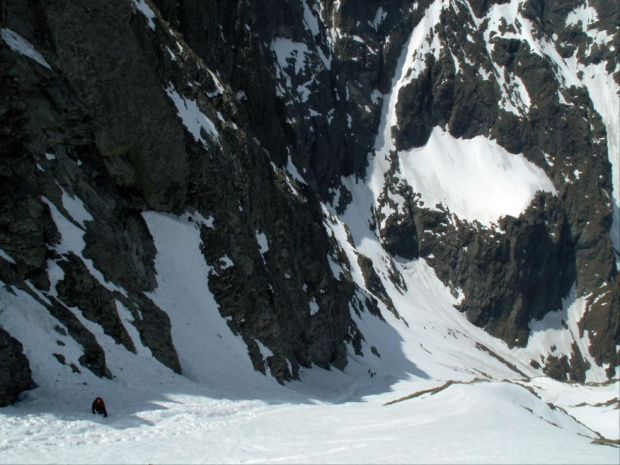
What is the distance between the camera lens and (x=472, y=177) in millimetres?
119812

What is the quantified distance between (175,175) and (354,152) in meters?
89.6

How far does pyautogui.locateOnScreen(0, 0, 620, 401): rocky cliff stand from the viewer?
22.2m

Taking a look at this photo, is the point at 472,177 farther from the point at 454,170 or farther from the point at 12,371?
the point at 12,371

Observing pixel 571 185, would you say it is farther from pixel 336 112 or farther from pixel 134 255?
pixel 134 255

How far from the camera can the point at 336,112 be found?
376 ft

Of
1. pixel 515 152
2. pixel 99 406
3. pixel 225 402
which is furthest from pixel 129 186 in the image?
pixel 515 152

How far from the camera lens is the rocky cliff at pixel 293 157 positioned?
73.0ft

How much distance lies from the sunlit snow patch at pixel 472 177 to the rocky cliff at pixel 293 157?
1518 mm

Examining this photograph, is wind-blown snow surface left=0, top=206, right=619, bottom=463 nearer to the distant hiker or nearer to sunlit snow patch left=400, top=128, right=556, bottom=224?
the distant hiker

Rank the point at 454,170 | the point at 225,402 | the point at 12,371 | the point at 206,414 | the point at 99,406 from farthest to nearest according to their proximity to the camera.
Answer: the point at 454,170 → the point at 225,402 → the point at 206,414 → the point at 99,406 → the point at 12,371

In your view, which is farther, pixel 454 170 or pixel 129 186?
pixel 454 170

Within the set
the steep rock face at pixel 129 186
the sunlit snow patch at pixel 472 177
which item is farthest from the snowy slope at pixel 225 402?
the sunlit snow patch at pixel 472 177

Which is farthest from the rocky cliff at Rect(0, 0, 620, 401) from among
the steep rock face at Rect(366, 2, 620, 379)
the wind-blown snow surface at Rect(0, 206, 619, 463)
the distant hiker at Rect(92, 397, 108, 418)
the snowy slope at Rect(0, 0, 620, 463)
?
the distant hiker at Rect(92, 397, 108, 418)

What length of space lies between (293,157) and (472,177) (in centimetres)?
5236
